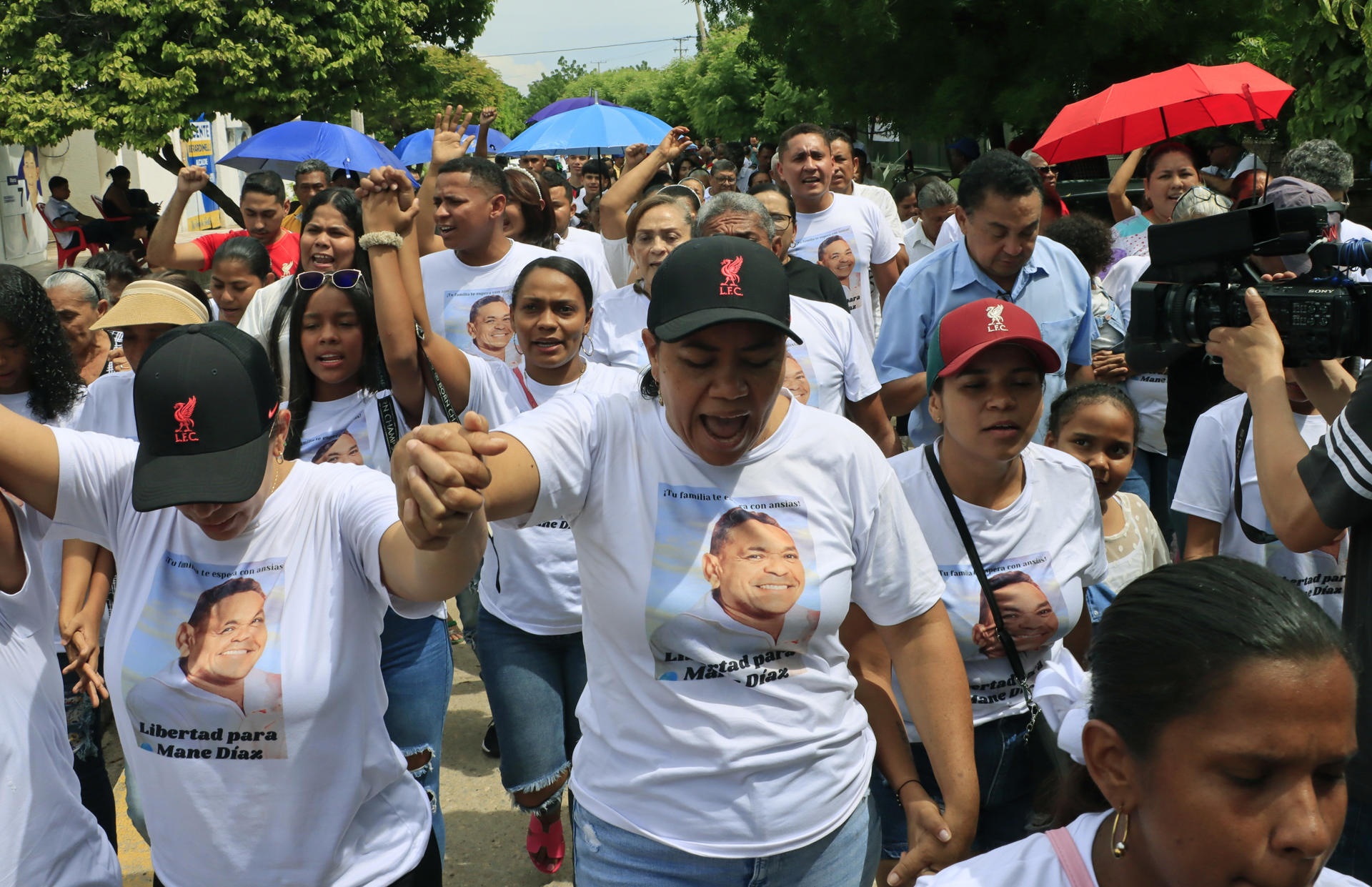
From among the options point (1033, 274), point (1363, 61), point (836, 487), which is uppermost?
point (1363, 61)

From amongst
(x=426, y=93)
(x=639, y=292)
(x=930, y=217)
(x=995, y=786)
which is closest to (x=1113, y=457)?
(x=995, y=786)

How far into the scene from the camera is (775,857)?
234 cm

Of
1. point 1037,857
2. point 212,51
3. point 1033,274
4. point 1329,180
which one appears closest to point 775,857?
point 1037,857

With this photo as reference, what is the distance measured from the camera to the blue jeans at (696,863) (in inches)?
91.2

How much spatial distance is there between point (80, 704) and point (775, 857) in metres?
2.34

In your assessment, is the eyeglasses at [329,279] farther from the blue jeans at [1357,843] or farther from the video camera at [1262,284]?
the blue jeans at [1357,843]

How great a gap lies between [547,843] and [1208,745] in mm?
2962

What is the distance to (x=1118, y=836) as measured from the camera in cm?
180

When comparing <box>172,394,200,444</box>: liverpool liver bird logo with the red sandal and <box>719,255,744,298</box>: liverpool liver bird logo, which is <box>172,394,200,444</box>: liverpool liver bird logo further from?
the red sandal

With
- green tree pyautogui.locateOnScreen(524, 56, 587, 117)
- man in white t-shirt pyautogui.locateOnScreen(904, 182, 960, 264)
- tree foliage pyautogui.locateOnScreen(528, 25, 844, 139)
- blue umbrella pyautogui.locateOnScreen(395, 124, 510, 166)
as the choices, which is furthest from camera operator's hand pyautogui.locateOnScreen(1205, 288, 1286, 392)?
green tree pyautogui.locateOnScreen(524, 56, 587, 117)

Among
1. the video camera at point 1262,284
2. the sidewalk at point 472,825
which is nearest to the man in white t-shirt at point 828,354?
the video camera at point 1262,284

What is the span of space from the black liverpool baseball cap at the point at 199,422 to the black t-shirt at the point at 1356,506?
215 cm

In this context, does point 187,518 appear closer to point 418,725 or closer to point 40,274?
point 418,725

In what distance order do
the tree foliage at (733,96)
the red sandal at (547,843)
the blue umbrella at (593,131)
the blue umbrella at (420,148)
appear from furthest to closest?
1. the tree foliage at (733,96)
2. the blue umbrella at (420,148)
3. the blue umbrella at (593,131)
4. the red sandal at (547,843)
